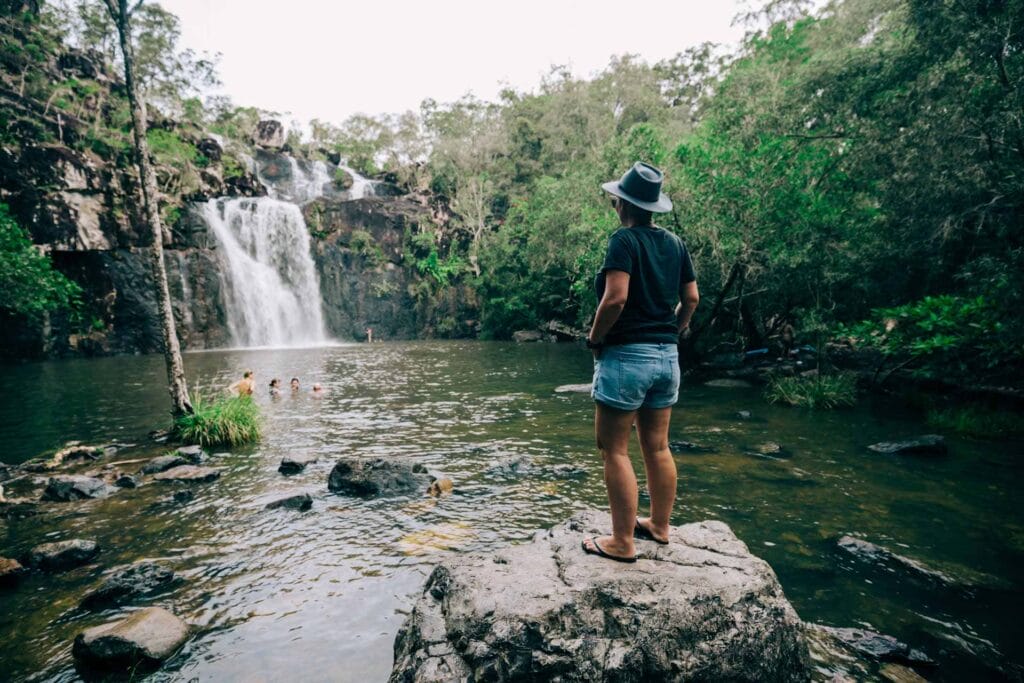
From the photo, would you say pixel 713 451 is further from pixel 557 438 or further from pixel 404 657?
pixel 404 657

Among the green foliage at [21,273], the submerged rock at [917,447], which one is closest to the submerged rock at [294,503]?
the submerged rock at [917,447]

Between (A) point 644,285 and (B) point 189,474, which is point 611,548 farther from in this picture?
(B) point 189,474

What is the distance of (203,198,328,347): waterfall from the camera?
115 feet

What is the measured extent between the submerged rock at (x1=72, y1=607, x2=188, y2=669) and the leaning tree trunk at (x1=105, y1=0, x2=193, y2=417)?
→ 7275 millimetres

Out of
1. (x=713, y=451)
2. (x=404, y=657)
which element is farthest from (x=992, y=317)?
(x=404, y=657)

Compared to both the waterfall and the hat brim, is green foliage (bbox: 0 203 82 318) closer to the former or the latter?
the waterfall

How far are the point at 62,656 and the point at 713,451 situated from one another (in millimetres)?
9276

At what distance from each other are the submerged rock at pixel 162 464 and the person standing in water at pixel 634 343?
8.49 m

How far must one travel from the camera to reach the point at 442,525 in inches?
249

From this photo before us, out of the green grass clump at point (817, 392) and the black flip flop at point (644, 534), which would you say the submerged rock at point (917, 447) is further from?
the black flip flop at point (644, 534)

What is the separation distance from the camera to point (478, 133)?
5172cm

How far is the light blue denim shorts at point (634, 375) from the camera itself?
11.0 ft

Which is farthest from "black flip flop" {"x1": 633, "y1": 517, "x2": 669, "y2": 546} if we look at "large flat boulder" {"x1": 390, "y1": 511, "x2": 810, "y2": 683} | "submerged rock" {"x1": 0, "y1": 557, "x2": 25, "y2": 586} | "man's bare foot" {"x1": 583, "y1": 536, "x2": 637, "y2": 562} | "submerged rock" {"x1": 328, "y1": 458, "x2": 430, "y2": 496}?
"submerged rock" {"x1": 0, "y1": 557, "x2": 25, "y2": 586}

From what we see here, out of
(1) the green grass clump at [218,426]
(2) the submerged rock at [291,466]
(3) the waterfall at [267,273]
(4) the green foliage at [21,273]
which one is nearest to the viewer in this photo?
(2) the submerged rock at [291,466]
